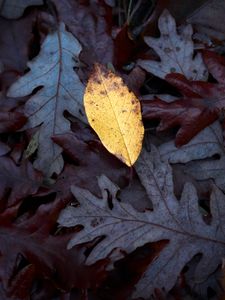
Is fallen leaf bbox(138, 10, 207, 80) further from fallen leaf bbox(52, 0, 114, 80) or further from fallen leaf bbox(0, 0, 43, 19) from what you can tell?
fallen leaf bbox(0, 0, 43, 19)

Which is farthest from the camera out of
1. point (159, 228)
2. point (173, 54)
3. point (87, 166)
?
point (173, 54)

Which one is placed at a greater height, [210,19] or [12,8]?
[12,8]

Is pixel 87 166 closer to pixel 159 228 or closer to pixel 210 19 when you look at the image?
pixel 159 228

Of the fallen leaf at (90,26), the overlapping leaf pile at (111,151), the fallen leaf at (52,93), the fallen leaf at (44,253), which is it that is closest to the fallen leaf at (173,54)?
the overlapping leaf pile at (111,151)

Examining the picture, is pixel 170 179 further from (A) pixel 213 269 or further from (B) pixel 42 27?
(B) pixel 42 27

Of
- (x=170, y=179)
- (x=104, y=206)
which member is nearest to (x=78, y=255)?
(x=104, y=206)

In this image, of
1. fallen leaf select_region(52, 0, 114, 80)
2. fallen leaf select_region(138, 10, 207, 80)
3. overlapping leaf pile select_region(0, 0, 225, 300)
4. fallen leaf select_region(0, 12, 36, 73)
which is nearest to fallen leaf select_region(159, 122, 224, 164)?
overlapping leaf pile select_region(0, 0, 225, 300)

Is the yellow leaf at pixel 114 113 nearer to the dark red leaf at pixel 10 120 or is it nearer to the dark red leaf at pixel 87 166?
the dark red leaf at pixel 87 166

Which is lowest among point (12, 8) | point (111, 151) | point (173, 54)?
point (111, 151)

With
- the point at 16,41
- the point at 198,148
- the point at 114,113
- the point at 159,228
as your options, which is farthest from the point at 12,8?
the point at 159,228
